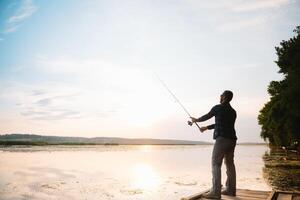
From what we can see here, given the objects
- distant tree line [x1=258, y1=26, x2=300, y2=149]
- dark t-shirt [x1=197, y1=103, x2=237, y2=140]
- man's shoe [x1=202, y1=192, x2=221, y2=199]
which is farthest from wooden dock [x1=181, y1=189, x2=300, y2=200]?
distant tree line [x1=258, y1=26, x2=300, y2=149]

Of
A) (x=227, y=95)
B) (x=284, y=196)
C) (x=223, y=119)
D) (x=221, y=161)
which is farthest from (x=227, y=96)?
(x=284, y=196)

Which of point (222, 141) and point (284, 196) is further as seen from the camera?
point (284, 196)

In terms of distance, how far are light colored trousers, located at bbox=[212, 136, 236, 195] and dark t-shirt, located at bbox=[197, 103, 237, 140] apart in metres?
0.13

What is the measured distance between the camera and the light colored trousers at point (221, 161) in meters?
7.98

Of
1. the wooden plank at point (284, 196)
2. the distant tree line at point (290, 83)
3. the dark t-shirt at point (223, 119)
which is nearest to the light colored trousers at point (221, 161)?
the dark t-shirt at point (223, 119)

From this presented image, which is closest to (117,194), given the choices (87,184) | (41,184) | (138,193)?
(138,193)

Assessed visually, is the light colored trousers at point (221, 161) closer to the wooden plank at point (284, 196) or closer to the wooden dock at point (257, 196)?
the wooden dock at point (257, 196)

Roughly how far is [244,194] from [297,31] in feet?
101

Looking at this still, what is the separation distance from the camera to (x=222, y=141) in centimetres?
810

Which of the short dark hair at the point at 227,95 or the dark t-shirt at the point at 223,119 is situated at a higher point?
the short dark hair at the point at 227,95

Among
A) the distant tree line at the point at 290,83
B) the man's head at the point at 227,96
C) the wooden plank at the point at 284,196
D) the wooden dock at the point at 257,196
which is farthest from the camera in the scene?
the distant tree line at the point at 290,83

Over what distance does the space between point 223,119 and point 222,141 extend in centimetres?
50

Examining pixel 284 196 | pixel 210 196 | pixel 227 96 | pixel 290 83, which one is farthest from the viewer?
pixel 290 83

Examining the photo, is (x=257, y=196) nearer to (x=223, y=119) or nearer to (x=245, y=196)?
(x=245, y=196)
